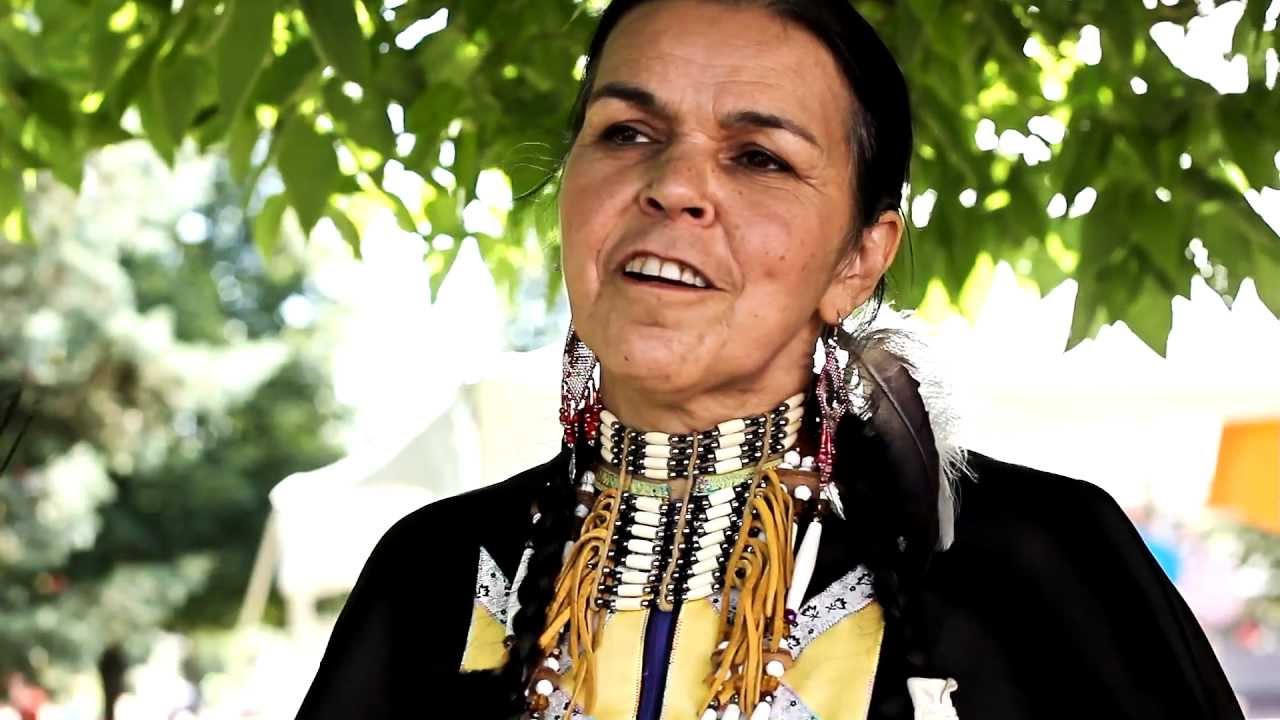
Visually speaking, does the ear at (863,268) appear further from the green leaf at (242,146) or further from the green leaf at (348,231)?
the green leaf at (348,231)

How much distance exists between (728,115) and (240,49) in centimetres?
84

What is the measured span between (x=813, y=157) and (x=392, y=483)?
6260 millimetres

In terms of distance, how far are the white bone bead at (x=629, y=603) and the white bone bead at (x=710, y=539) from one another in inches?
2.9

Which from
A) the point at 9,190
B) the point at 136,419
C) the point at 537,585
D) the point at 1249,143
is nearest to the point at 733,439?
the point at 537,585

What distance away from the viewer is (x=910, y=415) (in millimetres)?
1461

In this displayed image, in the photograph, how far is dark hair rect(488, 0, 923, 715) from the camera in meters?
1.40

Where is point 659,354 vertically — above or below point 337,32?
below

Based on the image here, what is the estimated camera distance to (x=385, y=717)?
1.52 metres

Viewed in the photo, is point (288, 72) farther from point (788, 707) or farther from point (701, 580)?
point (788, 707)


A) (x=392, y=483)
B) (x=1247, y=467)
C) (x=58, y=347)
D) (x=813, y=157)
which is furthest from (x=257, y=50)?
(x=58, y=347)

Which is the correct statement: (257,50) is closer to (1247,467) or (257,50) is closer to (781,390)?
(781,390)

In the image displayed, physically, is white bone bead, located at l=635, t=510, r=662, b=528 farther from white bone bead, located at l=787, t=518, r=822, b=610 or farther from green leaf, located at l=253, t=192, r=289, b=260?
green leaf, located at l=253, t=192, r=289, b=260

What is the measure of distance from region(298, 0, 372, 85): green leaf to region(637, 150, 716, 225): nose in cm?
78

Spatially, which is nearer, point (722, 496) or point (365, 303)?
point (722, 496)
